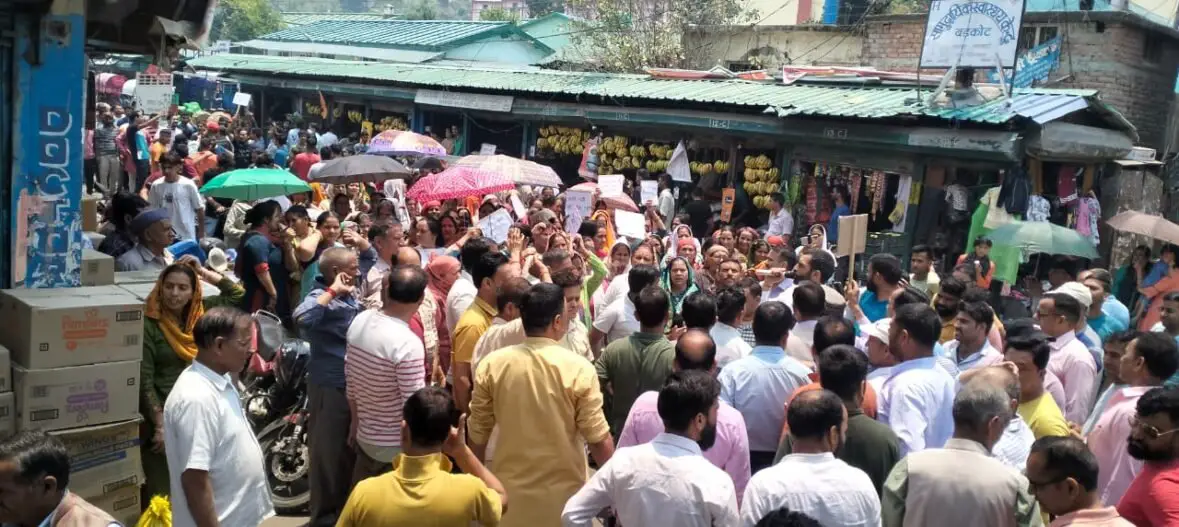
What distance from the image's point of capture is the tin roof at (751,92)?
38.8 ft

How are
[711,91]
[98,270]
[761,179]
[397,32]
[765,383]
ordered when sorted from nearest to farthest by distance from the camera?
[765,383] → [98,270] → [761,179] → [711,91] → [397,32]

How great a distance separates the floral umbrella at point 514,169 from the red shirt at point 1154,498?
7.84 m

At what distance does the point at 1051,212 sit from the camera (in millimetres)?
12266

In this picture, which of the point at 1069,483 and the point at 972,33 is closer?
the point at 1069,483

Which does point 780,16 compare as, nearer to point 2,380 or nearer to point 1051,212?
point 1051,212

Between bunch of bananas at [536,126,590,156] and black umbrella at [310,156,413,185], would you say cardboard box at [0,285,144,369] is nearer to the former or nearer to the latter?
black umbrella at [310,156,413,185]

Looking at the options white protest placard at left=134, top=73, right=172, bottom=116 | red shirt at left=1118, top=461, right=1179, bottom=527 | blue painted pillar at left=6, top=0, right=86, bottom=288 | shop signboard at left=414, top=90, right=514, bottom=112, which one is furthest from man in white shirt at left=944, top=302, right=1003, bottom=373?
white protest placard at left=134, top=73, right=172, bottom=116

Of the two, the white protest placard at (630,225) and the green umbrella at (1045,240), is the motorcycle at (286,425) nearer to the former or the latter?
the white protest placard at (630,225)

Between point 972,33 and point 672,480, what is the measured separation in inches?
405

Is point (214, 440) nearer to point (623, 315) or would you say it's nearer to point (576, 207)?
point (623, 315)

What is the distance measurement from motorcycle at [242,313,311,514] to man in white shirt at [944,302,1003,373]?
4000 millimetres

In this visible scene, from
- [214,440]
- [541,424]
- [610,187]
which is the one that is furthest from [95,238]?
[610,187]

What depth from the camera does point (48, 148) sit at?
228 inches

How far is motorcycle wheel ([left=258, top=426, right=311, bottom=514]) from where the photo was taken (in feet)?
21.1
